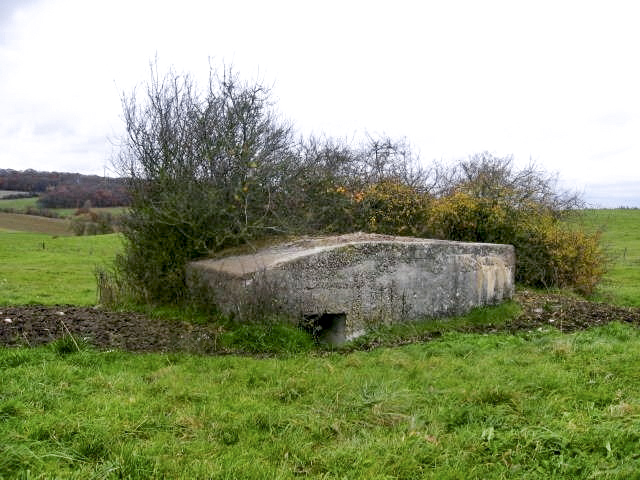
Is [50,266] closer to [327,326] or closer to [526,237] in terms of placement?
[526,237]

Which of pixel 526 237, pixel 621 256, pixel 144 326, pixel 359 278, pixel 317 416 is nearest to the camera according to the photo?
pixel 317 416

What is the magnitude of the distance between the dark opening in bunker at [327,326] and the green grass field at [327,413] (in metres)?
0.85

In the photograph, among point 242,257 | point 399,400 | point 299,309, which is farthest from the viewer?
point 242,257

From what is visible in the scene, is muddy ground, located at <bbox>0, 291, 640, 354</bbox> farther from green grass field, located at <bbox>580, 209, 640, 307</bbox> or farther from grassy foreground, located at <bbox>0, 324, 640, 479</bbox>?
green grass field, located at <bbox>580, 209, 640, 307</bbox>

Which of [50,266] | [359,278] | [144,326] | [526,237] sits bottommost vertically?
[50,266]

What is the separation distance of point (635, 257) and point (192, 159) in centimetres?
2357

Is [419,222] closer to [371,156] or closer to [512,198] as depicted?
[512,198]

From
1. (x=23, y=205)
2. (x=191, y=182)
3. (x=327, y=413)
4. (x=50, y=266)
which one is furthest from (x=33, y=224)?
(x=327, y=413)

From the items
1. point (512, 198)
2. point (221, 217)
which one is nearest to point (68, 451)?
point (221, 217)

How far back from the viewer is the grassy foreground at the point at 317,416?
3736mm

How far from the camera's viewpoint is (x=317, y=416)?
459cm

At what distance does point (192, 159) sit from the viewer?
9.95 metres

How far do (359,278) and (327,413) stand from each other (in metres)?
3.58

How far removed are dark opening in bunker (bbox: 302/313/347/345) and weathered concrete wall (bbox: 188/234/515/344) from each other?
10 centimetres
